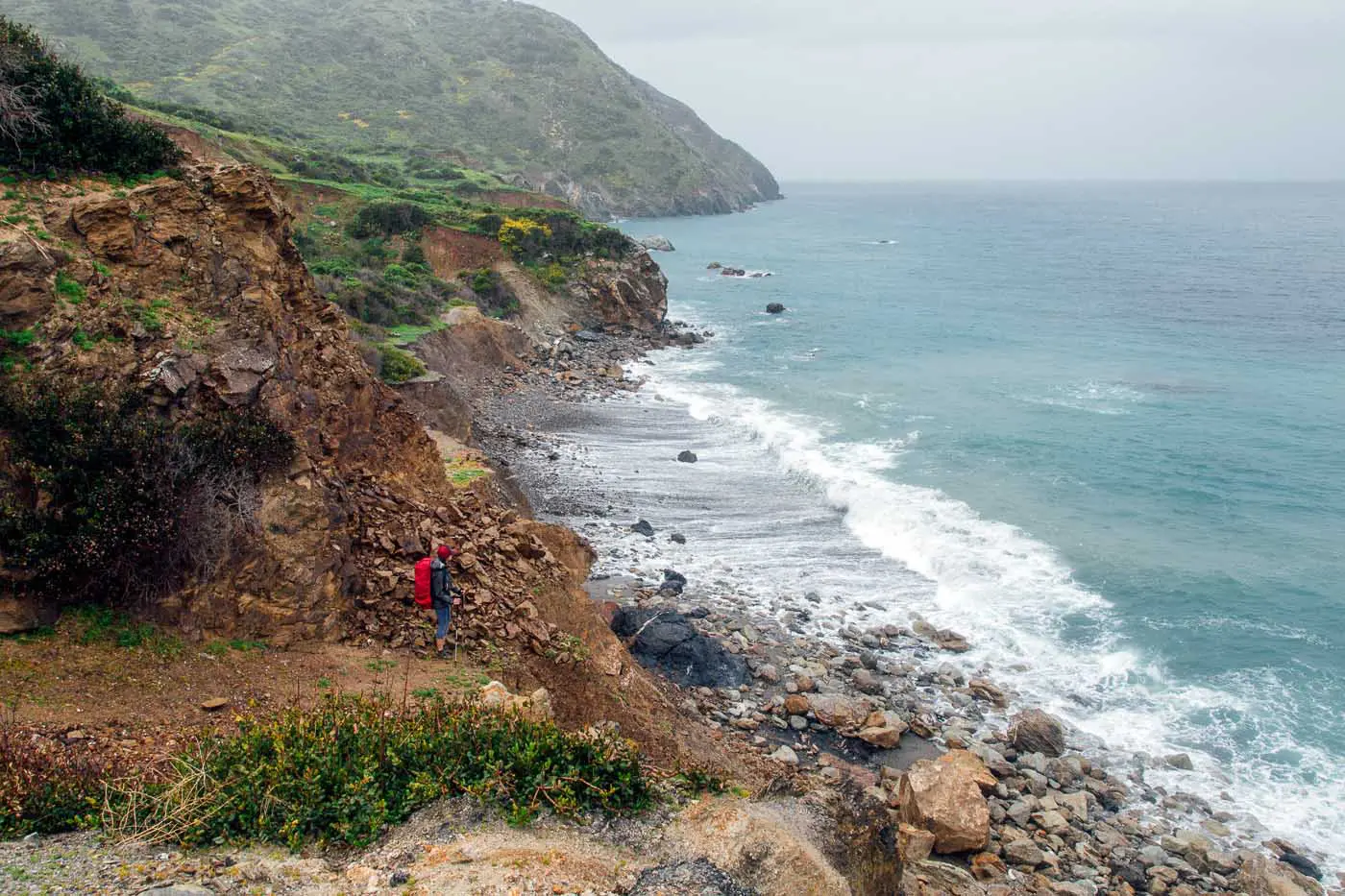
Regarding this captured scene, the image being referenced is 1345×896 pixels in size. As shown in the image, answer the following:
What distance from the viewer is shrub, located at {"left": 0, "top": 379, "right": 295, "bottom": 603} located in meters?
9.11

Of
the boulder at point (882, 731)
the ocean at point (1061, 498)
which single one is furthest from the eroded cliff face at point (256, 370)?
the ocean at point (1061, 498)

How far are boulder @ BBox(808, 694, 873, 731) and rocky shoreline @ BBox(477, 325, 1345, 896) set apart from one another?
26mm

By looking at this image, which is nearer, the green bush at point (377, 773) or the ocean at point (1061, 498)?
the green bush at point (377, 773)

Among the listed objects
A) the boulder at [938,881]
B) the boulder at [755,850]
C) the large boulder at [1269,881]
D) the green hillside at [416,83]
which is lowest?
the large boulder at [1269,881]

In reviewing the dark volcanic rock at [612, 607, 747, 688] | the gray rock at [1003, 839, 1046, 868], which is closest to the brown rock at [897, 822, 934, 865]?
the gray rock at [1003, 839, 1046, 868]

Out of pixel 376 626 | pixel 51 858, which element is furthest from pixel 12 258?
pixel 51 858

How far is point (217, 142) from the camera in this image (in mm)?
37781

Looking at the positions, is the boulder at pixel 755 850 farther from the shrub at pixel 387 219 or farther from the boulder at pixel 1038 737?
the shrub at pixel 387 219

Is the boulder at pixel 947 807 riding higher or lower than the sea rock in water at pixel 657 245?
lower

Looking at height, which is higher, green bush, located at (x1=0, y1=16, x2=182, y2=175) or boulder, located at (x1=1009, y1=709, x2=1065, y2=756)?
green bush, located at (x1=0, y1=16, x2=182, y2=175)

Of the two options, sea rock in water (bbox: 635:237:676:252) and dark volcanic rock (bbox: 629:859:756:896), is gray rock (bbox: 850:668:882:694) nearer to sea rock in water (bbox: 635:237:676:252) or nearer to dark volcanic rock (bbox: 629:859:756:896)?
dark volcanic rock (bbox: 629:859:756:896)

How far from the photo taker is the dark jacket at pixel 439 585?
11.1 m

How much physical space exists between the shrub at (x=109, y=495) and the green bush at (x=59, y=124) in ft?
12.0

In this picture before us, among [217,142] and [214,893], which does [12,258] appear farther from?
[217,142]
